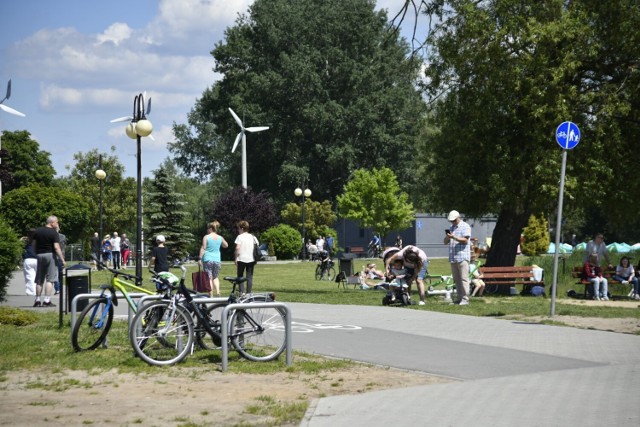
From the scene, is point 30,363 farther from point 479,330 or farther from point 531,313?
point 531,313

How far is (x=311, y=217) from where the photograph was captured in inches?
2741

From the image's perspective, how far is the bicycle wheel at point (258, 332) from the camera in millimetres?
11375

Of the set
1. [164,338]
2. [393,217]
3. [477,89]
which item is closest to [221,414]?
[164,338]

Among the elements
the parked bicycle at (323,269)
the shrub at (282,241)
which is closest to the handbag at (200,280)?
the parked bicycle at (323,269)

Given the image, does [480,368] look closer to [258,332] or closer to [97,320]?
[258,332]

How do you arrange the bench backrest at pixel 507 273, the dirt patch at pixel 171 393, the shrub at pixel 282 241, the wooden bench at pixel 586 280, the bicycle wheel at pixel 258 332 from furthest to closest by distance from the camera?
the shrub at pixel 282 241 → the bench backrest at pixel 507 273 → the wooden bench at pixel 586 280 → the bicycle wheel at pixel 258 332 → the dirt patch at pixel 171 393

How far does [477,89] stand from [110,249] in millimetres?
27750

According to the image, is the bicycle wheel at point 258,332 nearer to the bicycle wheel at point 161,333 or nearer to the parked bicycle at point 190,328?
the parked bicycle at point 190,328

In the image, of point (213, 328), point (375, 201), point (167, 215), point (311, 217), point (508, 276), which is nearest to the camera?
point (213, 328)

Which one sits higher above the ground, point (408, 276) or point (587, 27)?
point (587, 27)

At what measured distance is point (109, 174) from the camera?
3127 inches

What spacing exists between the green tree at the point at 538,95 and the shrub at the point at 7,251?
11377mm

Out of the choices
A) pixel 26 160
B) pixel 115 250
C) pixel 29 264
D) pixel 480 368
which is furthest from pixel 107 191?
pixel 480 368

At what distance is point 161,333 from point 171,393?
6.79 feet
